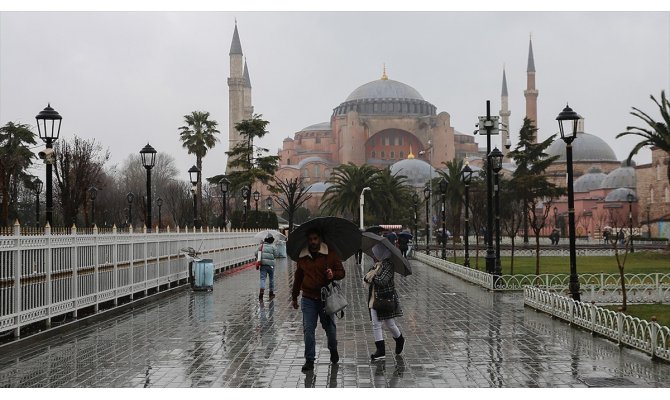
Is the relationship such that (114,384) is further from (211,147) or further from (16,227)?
(211,147)

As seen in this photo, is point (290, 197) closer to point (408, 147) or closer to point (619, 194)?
point (619, 194)

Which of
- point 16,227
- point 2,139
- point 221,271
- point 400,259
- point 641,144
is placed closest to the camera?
point 400,259

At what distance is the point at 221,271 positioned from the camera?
968 inches

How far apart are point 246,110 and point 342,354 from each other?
91942mm

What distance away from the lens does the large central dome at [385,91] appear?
360 feet

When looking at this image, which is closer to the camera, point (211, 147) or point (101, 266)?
point (101, 266)

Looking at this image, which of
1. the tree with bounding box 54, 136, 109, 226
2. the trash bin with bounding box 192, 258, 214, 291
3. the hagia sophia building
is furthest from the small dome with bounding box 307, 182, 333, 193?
the trash bin with bounding box 192, 258, 214, 291

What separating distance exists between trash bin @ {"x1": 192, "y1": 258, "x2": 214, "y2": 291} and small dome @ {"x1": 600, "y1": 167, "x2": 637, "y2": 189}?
6440 cm

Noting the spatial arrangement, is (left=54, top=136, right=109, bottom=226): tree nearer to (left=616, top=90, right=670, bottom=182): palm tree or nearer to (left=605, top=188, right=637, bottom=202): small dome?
(left=616, top=90, right=670, bottom=182): palm tree

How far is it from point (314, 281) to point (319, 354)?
133 centimetres

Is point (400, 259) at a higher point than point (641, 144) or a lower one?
lower

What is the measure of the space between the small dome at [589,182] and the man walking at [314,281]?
246 ft

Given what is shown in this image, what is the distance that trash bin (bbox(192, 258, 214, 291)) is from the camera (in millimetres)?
17453

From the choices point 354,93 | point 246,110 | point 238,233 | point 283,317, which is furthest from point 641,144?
point 354,93
